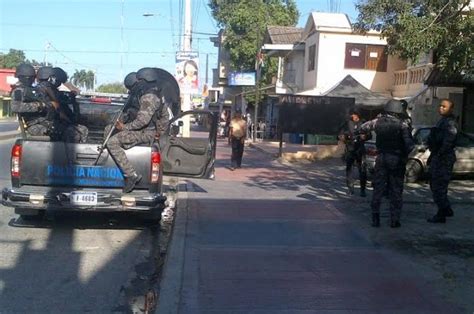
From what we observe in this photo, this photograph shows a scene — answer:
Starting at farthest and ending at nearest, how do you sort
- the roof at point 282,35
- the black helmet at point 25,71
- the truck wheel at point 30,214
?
the roof at point 282,35, the black helmet at point 25,71, the truck wheel at point 30,214

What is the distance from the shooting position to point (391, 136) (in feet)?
27.2

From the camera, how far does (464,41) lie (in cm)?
1046

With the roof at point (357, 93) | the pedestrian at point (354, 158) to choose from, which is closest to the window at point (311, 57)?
the roof at point (357, 93)

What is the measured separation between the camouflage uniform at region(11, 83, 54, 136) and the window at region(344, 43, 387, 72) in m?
23.7

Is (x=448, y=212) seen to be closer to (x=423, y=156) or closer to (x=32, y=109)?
(x=423, y=156)

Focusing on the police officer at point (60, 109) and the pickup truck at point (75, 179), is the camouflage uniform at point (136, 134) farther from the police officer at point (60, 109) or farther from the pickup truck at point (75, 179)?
the police officer at point (60, 109)

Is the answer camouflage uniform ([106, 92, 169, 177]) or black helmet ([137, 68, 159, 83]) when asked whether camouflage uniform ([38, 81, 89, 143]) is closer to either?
camouflage uniform ([106, 92, 169, 177])

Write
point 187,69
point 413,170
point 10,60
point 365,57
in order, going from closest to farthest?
point 413,170, point 187,69, point 365,57, point 10,60

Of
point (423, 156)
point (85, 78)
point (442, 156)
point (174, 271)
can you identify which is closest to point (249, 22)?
point (423, 156)

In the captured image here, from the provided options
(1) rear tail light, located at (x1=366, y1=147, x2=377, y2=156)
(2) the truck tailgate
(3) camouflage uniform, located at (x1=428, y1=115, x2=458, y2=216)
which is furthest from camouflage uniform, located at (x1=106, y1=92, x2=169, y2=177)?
(1) rear tail light, located at (x1=366, y1=147, x2=377, y2=156)

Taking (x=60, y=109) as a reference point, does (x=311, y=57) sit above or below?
above

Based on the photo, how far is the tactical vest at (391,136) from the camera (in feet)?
27.2

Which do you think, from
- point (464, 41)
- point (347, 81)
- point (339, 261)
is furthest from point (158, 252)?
point (347, 81)

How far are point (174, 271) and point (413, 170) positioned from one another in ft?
33.5
